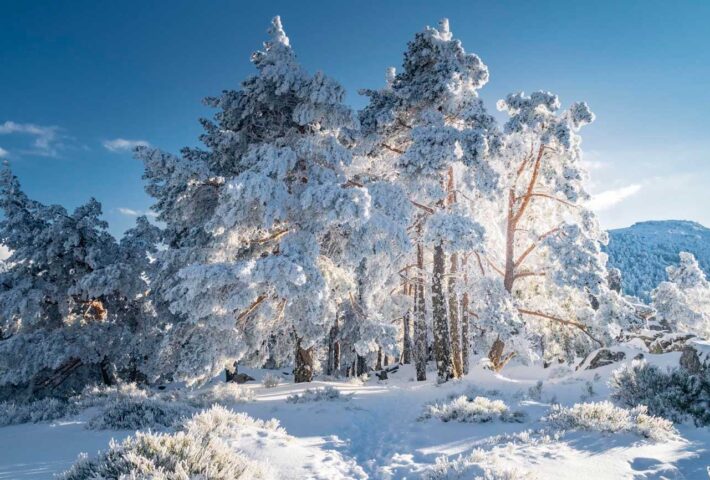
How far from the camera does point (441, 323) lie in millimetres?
13305

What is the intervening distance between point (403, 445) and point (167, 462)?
3942mm

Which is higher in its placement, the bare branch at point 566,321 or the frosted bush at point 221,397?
the bare branch at point 566,321

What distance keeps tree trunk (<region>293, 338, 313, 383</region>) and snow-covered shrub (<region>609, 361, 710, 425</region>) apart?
9333 millimetres

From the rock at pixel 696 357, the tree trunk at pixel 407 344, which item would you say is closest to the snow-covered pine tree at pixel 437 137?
the rock at pixel 696 357

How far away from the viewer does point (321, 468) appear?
5.20m

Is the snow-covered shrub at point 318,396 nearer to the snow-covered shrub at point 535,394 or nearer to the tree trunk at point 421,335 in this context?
the snow-covered shrub at point 535,394

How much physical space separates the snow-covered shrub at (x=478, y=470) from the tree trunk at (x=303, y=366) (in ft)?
32.3

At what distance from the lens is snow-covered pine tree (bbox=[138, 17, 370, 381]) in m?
10.3

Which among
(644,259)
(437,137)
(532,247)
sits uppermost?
(644,259)

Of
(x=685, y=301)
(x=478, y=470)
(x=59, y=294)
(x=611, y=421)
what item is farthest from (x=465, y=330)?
(x=685, y=301)

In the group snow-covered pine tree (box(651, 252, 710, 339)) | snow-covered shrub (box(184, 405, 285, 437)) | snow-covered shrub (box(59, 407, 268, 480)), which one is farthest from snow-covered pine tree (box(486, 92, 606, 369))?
snow-covered pine tree (box(651, 252, 710, 339))

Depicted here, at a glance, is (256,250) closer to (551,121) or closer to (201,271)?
(201,271)

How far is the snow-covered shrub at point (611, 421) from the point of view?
18.8 feet

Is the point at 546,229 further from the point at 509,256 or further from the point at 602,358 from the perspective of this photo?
the point at 602,358
